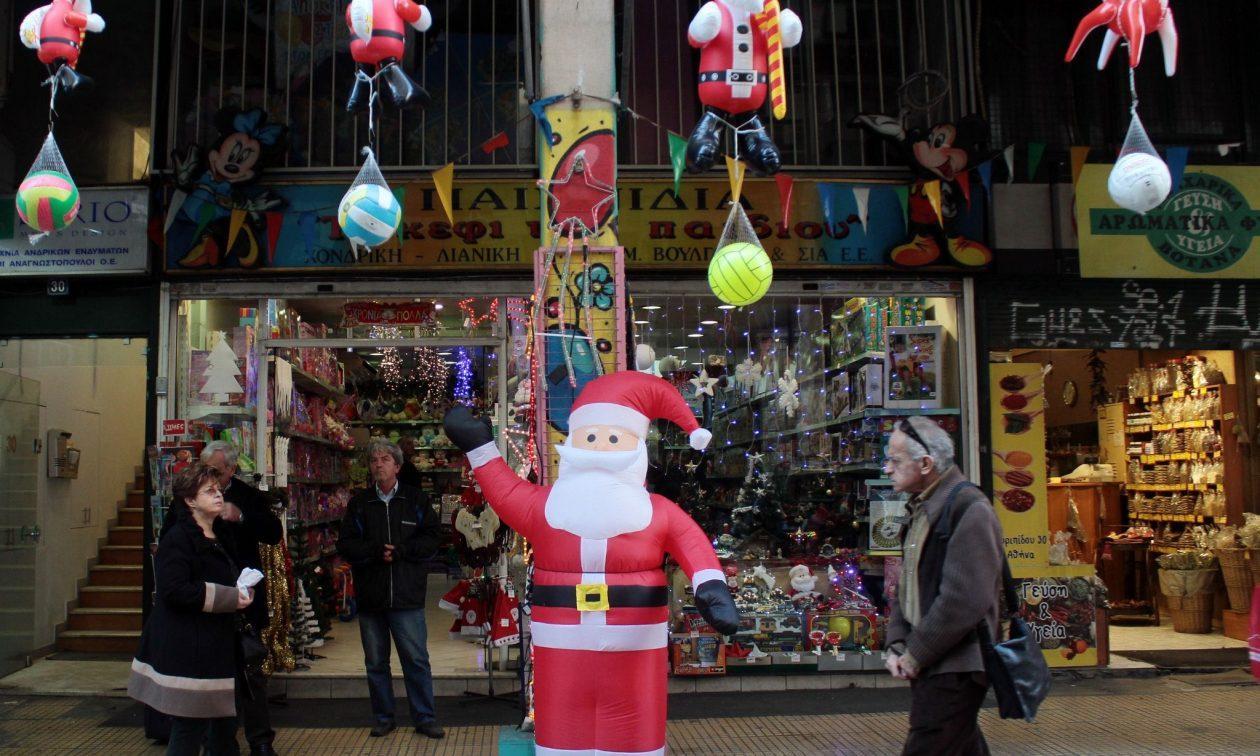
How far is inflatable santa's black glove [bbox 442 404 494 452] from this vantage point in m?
4.77

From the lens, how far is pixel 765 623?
7.86m

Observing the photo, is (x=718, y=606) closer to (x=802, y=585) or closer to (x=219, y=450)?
(x=219, y=450)

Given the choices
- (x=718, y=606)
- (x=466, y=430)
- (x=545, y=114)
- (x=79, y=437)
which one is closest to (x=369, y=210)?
(x=545, y=114)

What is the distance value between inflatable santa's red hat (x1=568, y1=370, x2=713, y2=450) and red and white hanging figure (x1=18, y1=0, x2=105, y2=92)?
3.37 meters

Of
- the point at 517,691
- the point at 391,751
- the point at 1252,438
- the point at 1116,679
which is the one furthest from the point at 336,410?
the point at 1252,438

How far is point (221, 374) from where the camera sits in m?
8.17

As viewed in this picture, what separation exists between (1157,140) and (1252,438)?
117 inches

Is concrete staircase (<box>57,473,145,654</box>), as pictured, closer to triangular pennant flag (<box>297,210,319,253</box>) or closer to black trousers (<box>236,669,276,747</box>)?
triangular pennant flag (<box>297,210,319,253</box>)

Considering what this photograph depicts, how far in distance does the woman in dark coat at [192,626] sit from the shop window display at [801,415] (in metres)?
3.85

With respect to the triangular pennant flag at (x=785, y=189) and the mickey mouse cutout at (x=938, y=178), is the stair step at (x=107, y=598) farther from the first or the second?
the mickey mouse cutout at (x=938, y=178)

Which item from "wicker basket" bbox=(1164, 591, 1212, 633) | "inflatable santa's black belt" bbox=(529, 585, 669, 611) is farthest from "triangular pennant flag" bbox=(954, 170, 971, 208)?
"inflatable santa's black belt" bbox=(529, 585, 669, 611)

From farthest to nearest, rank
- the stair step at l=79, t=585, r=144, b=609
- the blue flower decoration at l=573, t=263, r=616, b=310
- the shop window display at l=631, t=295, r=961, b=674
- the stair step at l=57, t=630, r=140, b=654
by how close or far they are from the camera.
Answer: the stair step at l=79, t=585, r=144, b=609 → the stair step at l=57, t=630, r=140, b=654 → the shop window display at l=631, t=295, r=961, b=674 → the blue flower decoration at l=573, t=263, r=616, b=310

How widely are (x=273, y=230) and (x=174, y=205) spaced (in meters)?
0.70

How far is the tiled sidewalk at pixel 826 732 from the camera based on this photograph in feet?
20.7
